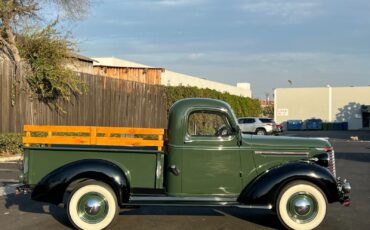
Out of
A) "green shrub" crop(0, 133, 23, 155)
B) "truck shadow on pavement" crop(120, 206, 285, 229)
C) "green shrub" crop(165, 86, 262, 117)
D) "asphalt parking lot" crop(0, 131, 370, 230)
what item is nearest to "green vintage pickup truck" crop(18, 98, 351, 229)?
"asphalt parking lot" crop(0, 131, 370, 230)

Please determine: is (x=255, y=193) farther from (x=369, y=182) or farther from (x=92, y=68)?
(x=92, y=68)

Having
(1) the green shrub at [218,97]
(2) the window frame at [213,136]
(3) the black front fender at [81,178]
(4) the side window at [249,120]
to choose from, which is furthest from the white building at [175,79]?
(3) the black front fender at [81,178]

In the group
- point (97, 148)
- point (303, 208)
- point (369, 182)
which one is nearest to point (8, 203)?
point (97, 148)

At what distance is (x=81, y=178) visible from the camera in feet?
25.0

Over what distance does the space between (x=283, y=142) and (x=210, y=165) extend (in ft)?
4.03

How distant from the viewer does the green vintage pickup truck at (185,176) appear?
24.7 ft

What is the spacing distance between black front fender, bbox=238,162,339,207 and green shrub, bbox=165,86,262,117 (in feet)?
65.0

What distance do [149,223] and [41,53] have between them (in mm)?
12623

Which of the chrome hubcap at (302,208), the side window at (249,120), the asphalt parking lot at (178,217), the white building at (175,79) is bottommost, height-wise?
the asphalt parking lot at (178,217)

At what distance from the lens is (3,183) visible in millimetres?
11805

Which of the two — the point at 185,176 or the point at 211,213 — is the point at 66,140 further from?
the point at 211,213

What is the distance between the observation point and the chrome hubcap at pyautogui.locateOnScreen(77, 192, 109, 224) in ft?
24.8

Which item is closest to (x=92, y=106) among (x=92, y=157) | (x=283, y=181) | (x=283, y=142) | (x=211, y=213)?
(x=211, y=213)

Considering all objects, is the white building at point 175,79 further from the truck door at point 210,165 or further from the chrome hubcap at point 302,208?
the chrome hubcap at point 302,208
